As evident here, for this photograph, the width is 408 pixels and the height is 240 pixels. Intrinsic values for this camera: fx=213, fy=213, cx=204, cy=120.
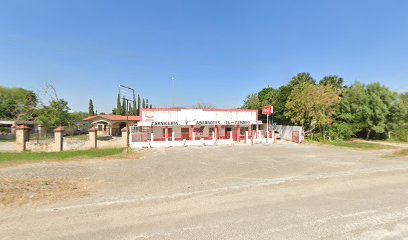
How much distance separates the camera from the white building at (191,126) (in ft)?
76.3

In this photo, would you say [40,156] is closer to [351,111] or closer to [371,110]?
[351,111]

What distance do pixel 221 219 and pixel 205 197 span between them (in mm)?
1738

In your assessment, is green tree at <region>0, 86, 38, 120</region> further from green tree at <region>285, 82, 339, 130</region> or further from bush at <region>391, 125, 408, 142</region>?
bush at <region>391, 125, 408, 142</region>

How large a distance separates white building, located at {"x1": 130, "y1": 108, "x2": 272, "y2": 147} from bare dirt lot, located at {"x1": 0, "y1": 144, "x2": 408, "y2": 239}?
12.9 metres

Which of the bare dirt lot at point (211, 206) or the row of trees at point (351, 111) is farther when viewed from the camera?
the row of trees at point (351, 111)

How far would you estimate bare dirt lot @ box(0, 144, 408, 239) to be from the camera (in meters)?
4.54

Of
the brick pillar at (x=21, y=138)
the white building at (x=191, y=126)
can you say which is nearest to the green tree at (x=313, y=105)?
the white building at (x=191, y=126)

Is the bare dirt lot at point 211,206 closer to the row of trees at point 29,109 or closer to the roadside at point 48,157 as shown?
the roadside at point 48,157

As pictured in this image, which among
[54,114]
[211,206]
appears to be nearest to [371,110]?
[211,206]

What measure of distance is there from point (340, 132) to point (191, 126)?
20.5m

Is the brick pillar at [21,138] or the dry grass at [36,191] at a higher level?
the brick pillar at [21,138]

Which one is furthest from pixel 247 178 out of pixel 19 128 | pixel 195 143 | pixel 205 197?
pixel 19 128

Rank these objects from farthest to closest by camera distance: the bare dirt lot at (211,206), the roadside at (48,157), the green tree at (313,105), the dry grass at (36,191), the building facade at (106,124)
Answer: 1. the building facade at (106,124)
2. the green tree at (313,105)
3. the roadside at (48,157)
4. the dry grass at (36,191)
5. the bare dirt lot at (211,206)

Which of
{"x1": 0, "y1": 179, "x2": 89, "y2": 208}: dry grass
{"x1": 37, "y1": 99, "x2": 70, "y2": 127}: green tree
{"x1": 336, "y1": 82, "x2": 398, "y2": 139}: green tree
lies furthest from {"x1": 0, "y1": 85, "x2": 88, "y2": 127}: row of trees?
{"x1": 336, "y1": 82, "x2": 398, "y2": 139}: green tree
